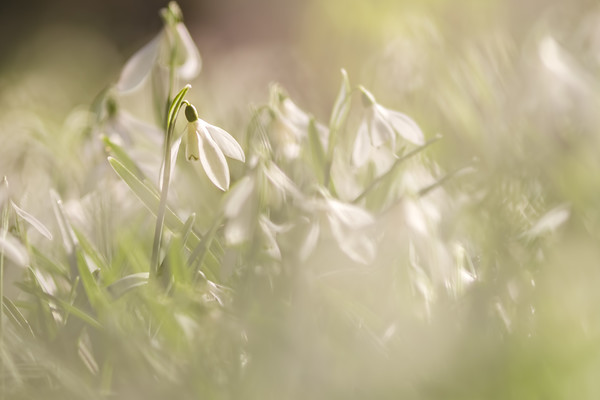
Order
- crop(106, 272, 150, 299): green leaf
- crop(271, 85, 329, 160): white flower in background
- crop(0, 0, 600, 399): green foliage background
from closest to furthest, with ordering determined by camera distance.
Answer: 1. crop(0, 0, 600, 399): green foliage background
2. crop(106, 272, 150, 299): green leaf
3. crop(271, 85, 329, 160): white flower in background

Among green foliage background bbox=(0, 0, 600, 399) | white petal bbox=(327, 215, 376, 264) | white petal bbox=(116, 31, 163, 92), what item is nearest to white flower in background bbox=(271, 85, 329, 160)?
green foliage background bbox=(0, 0, 600, 399)

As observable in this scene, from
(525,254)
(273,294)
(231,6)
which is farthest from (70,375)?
(231,6)

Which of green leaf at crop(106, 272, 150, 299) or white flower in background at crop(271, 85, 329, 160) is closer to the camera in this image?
green leaf at crop(106, 272, 150, 299)

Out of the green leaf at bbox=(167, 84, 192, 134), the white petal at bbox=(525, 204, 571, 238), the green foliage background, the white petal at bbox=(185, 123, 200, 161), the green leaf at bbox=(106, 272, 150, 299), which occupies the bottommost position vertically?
the white petal at bbox=(525, 204, 571, 238)

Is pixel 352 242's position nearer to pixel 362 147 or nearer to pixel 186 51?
pixel 362 147

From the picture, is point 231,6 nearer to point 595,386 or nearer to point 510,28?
point 510,28

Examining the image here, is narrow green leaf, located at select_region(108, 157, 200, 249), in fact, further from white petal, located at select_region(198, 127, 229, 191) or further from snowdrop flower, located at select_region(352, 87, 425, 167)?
snowdrop flower, located at select_region(352, 87, 425, 167)

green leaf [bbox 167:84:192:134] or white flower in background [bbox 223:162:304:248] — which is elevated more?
green leaf [bbox 167:84:192:134]

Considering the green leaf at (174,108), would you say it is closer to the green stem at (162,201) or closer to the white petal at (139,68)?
the green stem at (162,201)

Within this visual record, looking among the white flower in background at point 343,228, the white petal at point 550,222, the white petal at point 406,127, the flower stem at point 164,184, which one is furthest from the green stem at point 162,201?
the white petal at point 550,222
